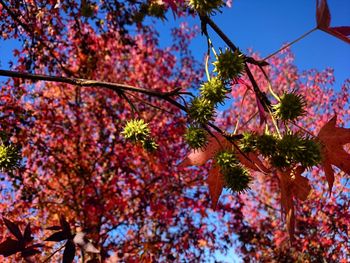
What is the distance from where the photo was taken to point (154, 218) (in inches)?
355

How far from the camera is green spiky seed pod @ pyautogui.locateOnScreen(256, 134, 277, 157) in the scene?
1724 mm

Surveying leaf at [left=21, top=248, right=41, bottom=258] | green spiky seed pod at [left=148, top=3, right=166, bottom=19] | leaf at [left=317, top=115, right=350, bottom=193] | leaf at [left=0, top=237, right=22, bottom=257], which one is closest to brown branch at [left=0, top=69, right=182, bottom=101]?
leaf at [left=317, top=115, right=350, bottom=193]

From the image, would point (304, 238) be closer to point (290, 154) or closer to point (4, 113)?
point (4, 113)

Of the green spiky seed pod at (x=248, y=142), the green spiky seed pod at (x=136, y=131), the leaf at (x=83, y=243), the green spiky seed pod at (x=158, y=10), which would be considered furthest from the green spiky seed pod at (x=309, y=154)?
the green spiky seed pod at (x=158, y=10)

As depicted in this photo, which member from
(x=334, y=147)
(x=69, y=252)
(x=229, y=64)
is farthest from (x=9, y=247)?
(x=334, y=147)

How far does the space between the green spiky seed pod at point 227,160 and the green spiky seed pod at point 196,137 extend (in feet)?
0.44

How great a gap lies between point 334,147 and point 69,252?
5.52 feet

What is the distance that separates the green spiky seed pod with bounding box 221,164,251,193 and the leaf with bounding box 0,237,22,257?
1.37 meters

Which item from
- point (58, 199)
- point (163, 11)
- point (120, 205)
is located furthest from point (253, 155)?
point (58, 199)

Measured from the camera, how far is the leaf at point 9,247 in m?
2.03

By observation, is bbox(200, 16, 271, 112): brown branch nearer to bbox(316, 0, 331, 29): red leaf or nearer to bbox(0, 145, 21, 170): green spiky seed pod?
bbox(316, 0, 331, 29): red leaf

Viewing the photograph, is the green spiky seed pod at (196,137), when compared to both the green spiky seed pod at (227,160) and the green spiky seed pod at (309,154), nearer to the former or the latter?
the green spiky seed pod at (227,160)

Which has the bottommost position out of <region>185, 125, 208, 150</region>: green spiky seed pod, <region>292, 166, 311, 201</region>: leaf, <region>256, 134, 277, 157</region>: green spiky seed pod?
<region>292, 166, 311, 201</region>: leaf

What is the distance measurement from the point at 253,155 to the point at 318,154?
1.29ft
